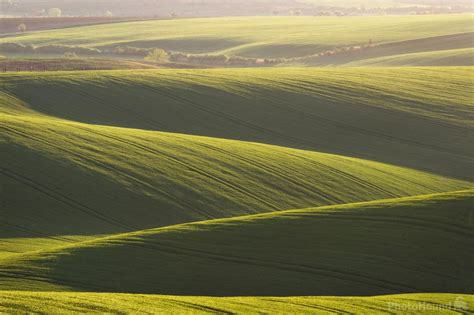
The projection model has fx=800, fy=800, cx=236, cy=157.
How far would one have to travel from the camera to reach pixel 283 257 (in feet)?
72.1

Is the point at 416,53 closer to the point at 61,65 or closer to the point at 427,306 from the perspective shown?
the point at 61,65

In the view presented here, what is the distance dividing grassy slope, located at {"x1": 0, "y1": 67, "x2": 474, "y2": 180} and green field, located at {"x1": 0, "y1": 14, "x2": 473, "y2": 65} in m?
26.7

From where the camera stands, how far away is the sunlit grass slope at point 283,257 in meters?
20.3

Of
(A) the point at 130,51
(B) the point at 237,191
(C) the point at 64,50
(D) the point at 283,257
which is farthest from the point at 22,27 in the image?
(D) the point at 283,257

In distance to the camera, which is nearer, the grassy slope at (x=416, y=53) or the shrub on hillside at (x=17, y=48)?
the grassy slope at (x=416, y=53)

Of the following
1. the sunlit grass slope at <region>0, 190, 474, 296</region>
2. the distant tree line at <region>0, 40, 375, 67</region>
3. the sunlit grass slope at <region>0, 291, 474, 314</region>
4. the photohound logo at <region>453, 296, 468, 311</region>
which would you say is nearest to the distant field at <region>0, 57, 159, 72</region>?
the distant tree line at <region>0, 40, 375, 67</region>

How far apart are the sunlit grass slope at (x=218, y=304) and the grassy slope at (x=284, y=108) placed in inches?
739

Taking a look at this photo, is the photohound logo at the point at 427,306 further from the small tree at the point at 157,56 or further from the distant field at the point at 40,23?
the distant field at the point at 40,23

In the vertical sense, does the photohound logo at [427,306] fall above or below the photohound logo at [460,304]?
above

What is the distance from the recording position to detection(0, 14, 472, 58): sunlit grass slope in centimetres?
8750

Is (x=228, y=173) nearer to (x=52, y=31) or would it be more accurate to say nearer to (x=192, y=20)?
(x=52, y=31)

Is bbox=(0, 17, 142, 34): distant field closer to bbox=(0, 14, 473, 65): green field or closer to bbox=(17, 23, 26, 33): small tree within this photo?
bbox=(17, 23, 26, 33): small tree

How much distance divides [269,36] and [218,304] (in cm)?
8344

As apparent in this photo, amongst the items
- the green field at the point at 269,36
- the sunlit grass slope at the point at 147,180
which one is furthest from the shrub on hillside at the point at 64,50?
the sunlit grass slope at the point at 147,180
